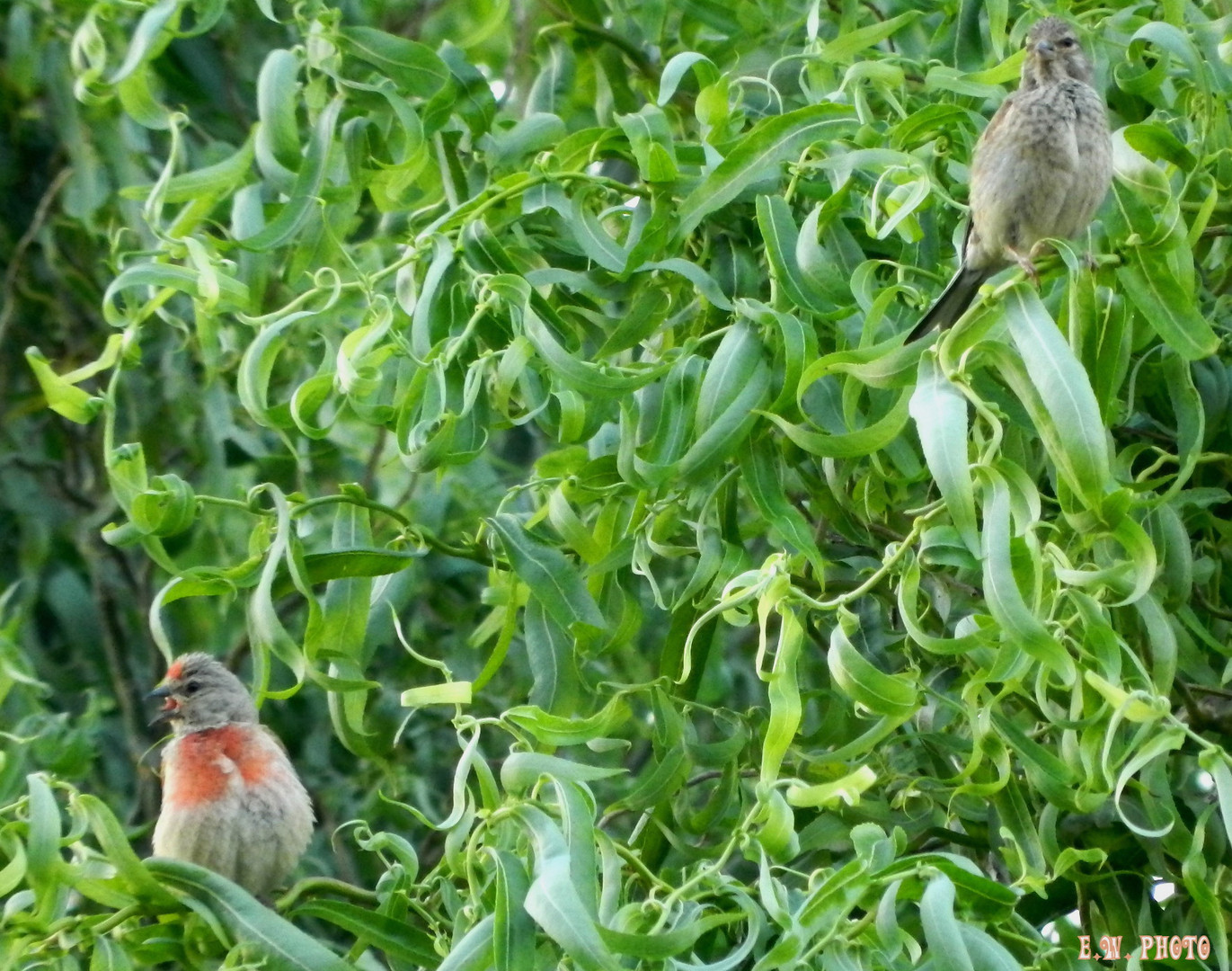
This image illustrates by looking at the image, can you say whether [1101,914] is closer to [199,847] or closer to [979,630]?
[979,630]

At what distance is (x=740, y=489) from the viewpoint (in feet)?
13.2

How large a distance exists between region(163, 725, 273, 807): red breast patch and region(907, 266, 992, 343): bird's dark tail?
2.45m

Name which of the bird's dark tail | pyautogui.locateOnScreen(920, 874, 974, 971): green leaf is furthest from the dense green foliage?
the bird's dark tail

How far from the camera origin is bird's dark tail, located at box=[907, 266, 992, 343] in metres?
3.69

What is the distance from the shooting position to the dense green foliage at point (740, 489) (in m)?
2.84

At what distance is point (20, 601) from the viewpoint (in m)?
6.53

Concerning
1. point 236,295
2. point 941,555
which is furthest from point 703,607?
point 236,295

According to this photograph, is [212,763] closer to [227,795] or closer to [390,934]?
[227,795]

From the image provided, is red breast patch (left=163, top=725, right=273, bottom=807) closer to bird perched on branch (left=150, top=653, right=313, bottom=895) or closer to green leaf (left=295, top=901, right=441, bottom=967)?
bird perched on branch (left=150, top=653, right=313, bottom=895)

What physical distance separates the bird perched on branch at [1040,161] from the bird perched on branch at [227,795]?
95.5 inches

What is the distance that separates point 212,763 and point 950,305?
8.55 feet

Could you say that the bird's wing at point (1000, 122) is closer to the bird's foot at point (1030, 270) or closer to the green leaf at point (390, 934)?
the bird's foot at point (1030, 270)

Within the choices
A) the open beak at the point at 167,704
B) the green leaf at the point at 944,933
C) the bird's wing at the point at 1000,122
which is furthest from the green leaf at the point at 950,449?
the open beak at the point at 167,704

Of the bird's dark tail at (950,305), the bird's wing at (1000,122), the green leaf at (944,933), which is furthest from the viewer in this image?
the bird's wing at (1000,122)
